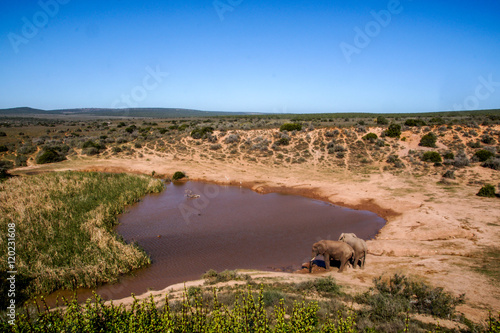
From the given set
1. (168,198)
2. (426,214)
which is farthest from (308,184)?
(168,198)

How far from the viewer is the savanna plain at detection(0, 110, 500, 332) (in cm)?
583

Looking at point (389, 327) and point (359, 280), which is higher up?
point (389, 327)

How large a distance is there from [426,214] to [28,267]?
1840cm

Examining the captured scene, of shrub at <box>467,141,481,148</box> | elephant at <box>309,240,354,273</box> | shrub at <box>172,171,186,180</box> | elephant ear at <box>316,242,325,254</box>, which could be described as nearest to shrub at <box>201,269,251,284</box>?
elephant at <box>309,240,354,273</box>

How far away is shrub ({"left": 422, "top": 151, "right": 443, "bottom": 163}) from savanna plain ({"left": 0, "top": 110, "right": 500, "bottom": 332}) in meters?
0.14

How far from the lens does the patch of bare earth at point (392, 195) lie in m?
9.70

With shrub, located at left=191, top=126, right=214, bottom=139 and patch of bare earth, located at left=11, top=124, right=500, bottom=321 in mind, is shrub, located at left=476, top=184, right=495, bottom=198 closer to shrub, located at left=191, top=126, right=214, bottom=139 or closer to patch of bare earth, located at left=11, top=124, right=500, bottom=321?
patch of bare earth, located at left=11, top=124, right=500, bottom=321

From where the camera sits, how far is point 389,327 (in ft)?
20.0

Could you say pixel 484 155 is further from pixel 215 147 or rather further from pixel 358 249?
pixel 215 147

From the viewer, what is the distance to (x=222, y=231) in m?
14.6

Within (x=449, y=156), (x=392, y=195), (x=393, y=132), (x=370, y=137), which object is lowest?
(x=392, y=195)

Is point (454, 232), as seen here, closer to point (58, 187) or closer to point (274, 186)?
point (274, 186)

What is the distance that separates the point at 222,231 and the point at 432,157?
24.3 meters

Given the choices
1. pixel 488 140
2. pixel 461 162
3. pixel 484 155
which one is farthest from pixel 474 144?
pixel 461 162
